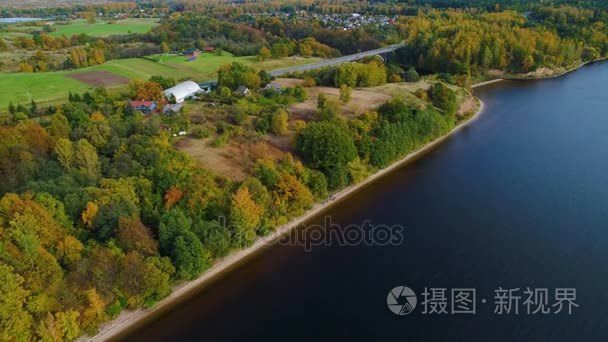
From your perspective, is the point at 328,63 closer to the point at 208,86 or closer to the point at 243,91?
the point at 208,86

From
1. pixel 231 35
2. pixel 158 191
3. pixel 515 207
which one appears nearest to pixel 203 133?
pixel 158 191

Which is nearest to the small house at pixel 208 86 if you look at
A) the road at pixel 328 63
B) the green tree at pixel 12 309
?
the road at pixel 328 63

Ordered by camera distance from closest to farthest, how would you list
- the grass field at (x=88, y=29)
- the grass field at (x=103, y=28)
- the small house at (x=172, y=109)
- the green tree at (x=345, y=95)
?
the small house at (x=172, y=109)
the green tree at (x=345, y=95)
the grass field at (x=88, y=29)
the grass field at (x=103, y=28)

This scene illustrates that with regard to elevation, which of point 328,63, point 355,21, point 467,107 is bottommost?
point 467,107

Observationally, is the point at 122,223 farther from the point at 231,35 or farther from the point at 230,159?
the point at 231,35

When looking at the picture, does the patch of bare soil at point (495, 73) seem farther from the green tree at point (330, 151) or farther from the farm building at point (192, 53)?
the farm building at point (192, 53)

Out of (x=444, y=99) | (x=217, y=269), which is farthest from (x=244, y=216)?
(x=444, y=99)
